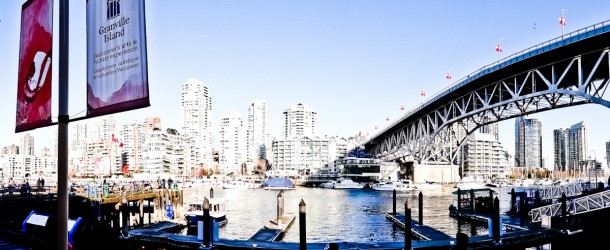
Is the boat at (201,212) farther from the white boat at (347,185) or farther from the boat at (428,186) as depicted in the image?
the white boat at (347,185)

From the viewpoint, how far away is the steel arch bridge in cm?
5194

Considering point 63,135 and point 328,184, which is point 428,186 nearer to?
point 328,184

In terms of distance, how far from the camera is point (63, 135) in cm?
700

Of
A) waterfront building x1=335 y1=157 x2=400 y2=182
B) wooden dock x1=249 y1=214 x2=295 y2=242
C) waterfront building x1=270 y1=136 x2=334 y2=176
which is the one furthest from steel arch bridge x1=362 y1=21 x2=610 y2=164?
waterfront building x1=270 y1=136 x2=334 y2=176

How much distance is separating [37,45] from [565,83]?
221ft

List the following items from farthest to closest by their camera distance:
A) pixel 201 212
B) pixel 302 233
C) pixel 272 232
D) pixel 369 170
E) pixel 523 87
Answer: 1. pixel 369 170
2. pixel 523 87
3. pixel 201 212
4. pixel 272 232
5. pixel 302 233

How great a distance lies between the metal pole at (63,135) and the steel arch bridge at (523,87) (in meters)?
51.4

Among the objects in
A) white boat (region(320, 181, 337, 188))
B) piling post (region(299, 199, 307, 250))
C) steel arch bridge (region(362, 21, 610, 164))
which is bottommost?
white boat (region(320, 181, 337, 188))

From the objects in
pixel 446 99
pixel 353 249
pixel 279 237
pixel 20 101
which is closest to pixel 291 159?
pixel 446 99

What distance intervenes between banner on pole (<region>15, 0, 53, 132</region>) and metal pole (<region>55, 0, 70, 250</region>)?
2.90 ft

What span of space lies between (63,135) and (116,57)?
1.35 m

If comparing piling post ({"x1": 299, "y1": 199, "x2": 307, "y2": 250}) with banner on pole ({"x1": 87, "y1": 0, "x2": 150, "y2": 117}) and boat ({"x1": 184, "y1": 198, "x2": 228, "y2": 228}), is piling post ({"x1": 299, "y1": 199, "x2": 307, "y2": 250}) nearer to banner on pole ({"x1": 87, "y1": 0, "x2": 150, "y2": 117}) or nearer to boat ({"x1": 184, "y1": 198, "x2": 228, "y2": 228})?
banner on pole ({"x1": 87, "y1": 0, "x2": 150, "y2": 117})

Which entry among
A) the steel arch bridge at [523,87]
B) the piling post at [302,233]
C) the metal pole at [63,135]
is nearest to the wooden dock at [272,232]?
the piling post at [302,233]

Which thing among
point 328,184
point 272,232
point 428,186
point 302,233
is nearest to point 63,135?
point 302,233
